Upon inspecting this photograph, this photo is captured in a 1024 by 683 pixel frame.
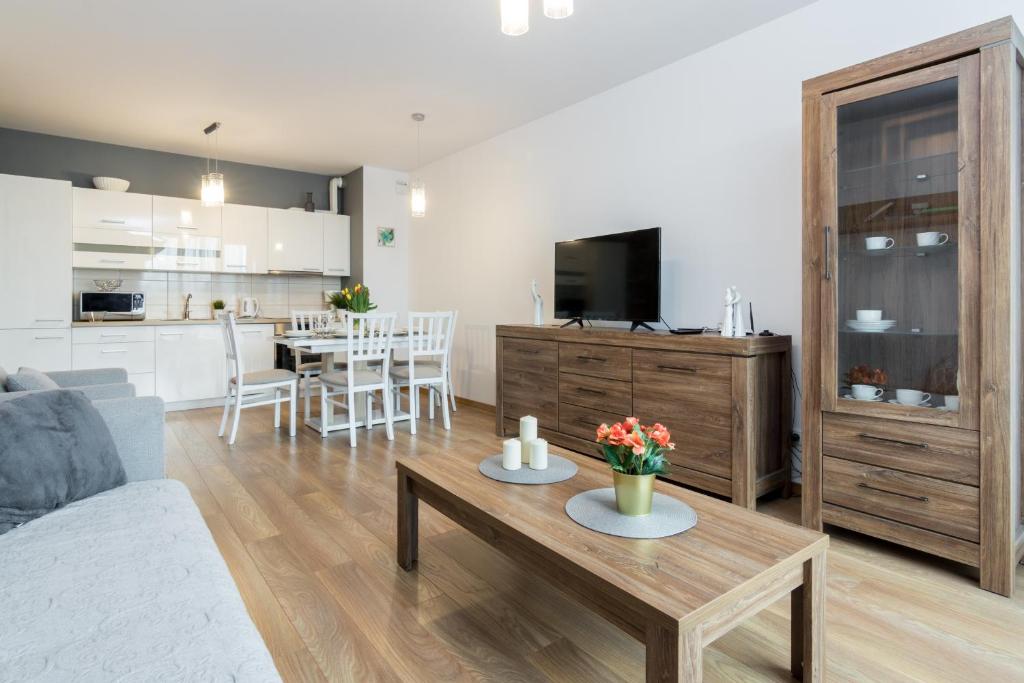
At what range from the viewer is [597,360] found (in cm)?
340

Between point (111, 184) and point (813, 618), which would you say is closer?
point (813, 618)

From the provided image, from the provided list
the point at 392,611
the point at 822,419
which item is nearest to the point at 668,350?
the point at 822,419

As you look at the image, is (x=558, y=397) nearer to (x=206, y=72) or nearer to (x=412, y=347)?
(x=412, y=347)

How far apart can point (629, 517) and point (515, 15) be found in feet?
4.84

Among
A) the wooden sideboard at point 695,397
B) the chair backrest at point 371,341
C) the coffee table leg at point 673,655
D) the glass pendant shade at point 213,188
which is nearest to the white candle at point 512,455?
the coffee table leg at point 673,655

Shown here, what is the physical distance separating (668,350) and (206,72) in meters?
3.48

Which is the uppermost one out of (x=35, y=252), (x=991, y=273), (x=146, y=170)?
(x=146, y=170)

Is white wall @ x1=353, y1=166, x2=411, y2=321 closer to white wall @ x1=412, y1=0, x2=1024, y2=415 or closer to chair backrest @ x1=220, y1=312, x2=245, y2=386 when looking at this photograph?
white wall @ x1=412, y1=0, x2=1024, y2=415

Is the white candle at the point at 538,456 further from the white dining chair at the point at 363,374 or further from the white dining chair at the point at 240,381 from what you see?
the white dining chair at the point at 240,381

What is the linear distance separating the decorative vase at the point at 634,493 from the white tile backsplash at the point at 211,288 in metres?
5.55

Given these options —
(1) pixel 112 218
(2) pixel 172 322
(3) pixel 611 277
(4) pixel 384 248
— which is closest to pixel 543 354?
(3) pixel 611 277

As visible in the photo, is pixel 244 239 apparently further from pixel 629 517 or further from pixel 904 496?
pixel 904 496

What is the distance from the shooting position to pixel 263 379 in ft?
13.6

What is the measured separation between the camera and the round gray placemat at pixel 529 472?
73.7 inches
